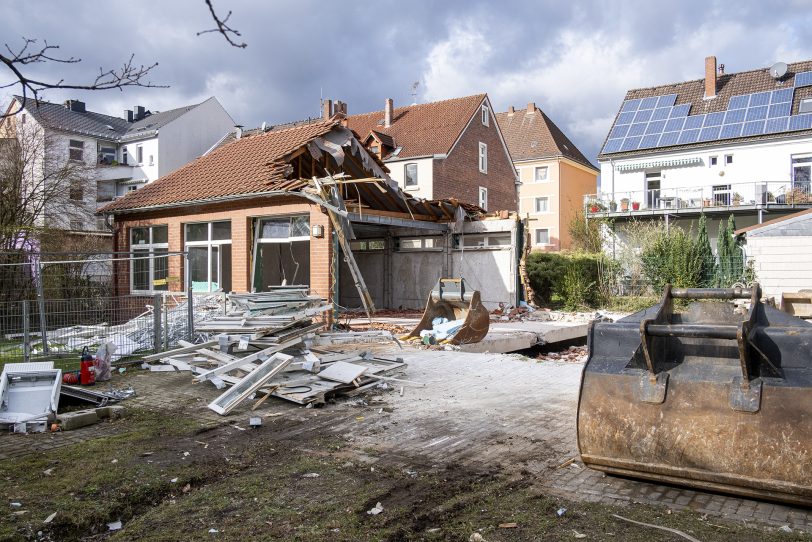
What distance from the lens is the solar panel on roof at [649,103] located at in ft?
132

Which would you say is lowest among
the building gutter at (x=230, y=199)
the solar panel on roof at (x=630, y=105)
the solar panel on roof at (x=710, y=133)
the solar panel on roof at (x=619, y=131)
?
the building gutter at (x=230, y=199)

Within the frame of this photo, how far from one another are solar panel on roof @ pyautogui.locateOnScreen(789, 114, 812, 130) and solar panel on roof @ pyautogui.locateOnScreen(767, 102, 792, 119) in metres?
0.62

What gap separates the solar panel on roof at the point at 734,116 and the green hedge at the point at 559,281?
1933 cm

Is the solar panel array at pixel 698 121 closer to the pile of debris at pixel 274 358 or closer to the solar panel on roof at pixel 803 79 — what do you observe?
the solar panel on roof at pixel 803 79

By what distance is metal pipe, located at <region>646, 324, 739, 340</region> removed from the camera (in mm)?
3917

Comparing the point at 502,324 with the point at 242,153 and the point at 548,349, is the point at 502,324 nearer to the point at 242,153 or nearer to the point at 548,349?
the point at 548,349

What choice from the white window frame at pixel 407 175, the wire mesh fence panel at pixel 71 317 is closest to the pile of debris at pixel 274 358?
the wire mesh fence panel at pixel 71 317

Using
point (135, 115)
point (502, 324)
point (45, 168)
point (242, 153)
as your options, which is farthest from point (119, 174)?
point (502, 324)

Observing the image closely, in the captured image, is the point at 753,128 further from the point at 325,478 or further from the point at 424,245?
Result: the point at 325,478

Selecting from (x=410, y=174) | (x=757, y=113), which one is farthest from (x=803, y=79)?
(x=410, y=174)

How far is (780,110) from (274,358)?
3564cm

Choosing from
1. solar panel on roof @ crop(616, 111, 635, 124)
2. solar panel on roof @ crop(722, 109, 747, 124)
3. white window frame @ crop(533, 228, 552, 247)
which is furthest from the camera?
white window frame @ crop(533, 228, 552, 247)

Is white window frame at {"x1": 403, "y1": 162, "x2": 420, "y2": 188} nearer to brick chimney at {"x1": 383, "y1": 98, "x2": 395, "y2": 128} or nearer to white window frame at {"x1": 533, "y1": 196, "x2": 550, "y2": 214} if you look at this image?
brick chimney at {"x1": 383, "y1": 98, "x2": 395, "y2": 128}

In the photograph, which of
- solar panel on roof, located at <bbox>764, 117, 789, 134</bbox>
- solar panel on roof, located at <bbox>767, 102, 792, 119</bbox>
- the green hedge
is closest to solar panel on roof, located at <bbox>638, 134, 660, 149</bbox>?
solar panel on roof, located at <bbox>764, 117, 789, 134</bbox>
